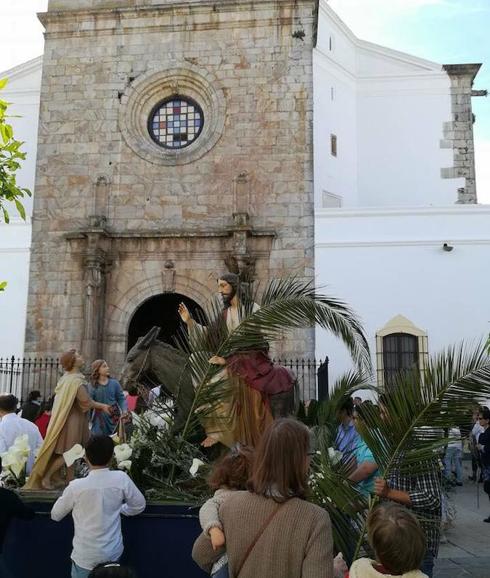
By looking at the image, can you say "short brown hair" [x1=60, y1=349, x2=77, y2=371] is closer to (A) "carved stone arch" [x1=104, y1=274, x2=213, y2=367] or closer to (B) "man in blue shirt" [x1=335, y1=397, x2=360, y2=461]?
(B) "man in blue shirt" [x1=335, y1=397, x2=360, y2=461]

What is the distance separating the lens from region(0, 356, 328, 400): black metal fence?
1361 cm

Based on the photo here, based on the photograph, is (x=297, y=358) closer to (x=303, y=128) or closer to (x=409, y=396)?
(x=303, y=128)

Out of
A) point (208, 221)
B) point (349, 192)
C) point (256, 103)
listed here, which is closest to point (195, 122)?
point (256, 103)

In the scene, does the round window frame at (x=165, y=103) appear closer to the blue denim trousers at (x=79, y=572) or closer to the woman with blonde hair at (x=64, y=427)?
the woman with blonde hair at (x=64, y=427)

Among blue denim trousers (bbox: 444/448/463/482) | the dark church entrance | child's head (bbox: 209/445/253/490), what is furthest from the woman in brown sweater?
the dark church entrance

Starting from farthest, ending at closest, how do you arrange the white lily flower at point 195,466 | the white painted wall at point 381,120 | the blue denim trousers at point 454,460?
1. the white painted wall at point 381,120
2. the blue denim trousers at point 454,460
3. the white lily flower at point 195,466

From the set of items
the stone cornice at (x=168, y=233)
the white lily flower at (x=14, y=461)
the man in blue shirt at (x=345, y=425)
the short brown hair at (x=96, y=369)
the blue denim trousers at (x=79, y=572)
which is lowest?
the blue denim trousers at (x=79, y=572)

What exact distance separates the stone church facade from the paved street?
5.15 m

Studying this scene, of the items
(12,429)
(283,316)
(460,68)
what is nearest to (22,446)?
(12,429)

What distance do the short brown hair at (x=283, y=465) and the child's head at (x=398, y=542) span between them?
329 millimetres

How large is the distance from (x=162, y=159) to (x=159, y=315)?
3.86m

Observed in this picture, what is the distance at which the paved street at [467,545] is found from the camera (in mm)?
5863

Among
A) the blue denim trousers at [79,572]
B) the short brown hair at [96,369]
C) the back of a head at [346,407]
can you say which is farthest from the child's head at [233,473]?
the short brown hair at [96,369]

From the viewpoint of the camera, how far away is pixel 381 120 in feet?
64.0
